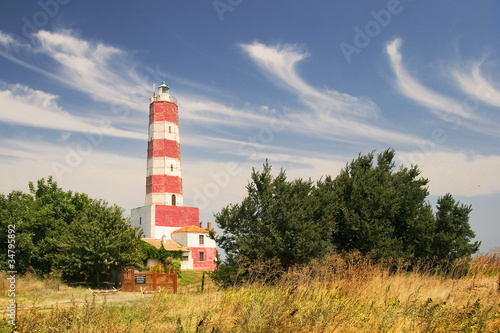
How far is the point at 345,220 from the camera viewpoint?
60.3 ft

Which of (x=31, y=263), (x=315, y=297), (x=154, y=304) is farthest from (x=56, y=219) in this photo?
(x=315, y=297)

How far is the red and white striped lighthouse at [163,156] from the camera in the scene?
122 ft

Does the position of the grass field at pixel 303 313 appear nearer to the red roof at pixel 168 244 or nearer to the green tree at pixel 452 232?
the green tree at pixel 452 232

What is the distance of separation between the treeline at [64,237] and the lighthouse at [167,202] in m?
11.5

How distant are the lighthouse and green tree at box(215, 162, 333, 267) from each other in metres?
21.3

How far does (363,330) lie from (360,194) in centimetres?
1356

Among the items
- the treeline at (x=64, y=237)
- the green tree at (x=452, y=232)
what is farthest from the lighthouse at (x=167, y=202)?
the green tree at (x=452, y=232)

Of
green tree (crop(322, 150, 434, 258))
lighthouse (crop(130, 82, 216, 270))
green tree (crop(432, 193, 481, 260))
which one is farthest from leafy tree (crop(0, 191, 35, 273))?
green tree (crop(432, 193, 481, 260))

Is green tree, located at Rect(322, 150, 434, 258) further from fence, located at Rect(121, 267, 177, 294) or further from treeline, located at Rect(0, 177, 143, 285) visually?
treeline, located at Rect(0, 177, 143, 285)

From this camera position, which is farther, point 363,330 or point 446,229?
point 446,229

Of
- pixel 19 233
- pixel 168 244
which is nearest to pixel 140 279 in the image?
pixel 19 233

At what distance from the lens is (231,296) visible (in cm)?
770

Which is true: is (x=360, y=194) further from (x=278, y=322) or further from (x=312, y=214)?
(x=278, y=322)

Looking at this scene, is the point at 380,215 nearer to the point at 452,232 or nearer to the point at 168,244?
the point at 452,232
